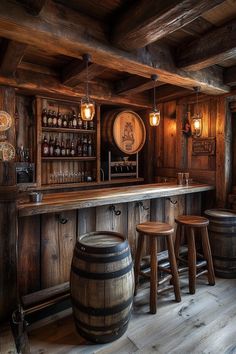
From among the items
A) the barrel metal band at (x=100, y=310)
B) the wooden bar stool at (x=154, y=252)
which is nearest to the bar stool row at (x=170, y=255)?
the wooden bar stool at (x=154, y=252)

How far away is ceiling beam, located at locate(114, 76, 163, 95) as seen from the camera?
320cm

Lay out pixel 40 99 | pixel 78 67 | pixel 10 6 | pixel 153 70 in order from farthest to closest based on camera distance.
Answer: pixel 40 99 → pixel 78 67 → pixel 153 70 → pixel 10 6

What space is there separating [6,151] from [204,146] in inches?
110

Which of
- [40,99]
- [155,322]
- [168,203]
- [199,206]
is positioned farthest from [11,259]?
[199,206]

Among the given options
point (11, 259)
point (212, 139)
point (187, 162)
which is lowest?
point (11, 259)

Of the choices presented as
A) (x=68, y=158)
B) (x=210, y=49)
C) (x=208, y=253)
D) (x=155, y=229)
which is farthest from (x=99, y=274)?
(x=68, y=158)

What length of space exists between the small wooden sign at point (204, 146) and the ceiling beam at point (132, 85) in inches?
43.2

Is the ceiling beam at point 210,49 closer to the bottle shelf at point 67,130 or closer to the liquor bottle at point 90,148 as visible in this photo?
the bottle shelf at point 67,130

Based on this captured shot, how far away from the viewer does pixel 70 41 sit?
189 cm

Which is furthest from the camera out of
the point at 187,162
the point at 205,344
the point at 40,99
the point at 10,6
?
the point at 187,162

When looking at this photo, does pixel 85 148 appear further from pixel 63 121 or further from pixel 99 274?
pixel 99 274

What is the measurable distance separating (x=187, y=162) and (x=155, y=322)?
2531mm

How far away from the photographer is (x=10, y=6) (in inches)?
63.6

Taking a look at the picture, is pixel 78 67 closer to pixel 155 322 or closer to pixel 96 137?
pixel 96 137
